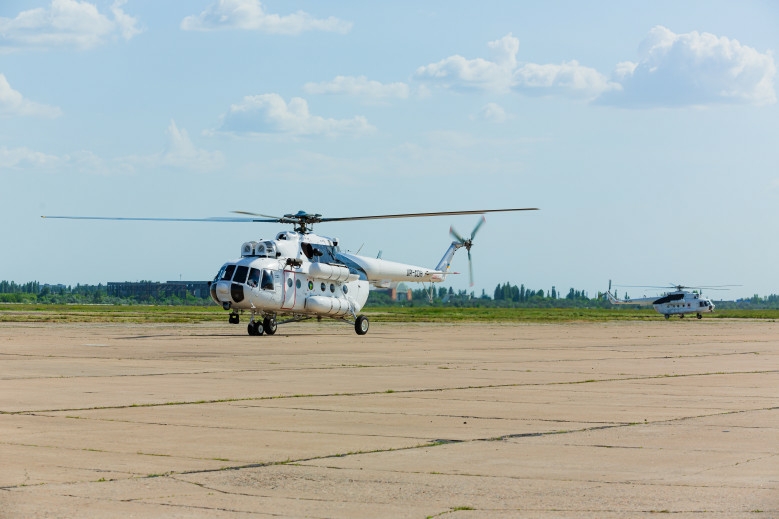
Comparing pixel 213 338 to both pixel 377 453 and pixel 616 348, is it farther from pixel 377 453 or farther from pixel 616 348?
pixel 377 453

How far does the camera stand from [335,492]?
868 centimetres

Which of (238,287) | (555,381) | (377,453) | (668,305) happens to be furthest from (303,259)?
(668,305)

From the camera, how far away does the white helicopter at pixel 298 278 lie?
37.1 meters

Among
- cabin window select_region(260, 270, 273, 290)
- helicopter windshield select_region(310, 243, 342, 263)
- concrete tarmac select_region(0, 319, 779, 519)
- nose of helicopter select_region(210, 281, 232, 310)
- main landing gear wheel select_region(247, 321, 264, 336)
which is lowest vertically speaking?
concrete tarmac select_region(0, 319, 779, 519)

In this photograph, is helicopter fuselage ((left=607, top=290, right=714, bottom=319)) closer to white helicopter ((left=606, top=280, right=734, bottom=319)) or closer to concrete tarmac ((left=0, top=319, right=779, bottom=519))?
white helicopter ((left=606, top=280, right=734, bottom=319))

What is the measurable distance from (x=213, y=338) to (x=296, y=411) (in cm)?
2215

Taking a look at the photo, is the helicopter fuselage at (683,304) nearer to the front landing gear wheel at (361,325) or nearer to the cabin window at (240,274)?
the front landing gear wheel at (361,325)

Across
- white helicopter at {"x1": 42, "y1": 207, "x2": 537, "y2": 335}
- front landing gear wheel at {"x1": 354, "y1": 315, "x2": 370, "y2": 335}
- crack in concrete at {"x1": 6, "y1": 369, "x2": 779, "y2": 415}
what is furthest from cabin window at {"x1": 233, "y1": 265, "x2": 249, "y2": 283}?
crack in concrete at {"x1": 6, "y1": 369, "x2": 779, "y2": 415}

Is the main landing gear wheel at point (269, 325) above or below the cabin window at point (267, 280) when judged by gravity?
below

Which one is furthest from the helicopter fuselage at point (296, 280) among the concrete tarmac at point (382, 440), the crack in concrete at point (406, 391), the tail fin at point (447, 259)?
the crack in concrete at point (406, 391)

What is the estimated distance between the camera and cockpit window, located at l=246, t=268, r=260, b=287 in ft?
121

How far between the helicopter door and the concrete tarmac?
1534cm

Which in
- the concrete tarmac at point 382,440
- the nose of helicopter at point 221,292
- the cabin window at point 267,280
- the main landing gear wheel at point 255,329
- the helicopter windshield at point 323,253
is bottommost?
the concrete tarmac at point 382,440

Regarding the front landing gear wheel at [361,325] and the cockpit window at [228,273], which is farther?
the front landing gear wheel at [361,325]
